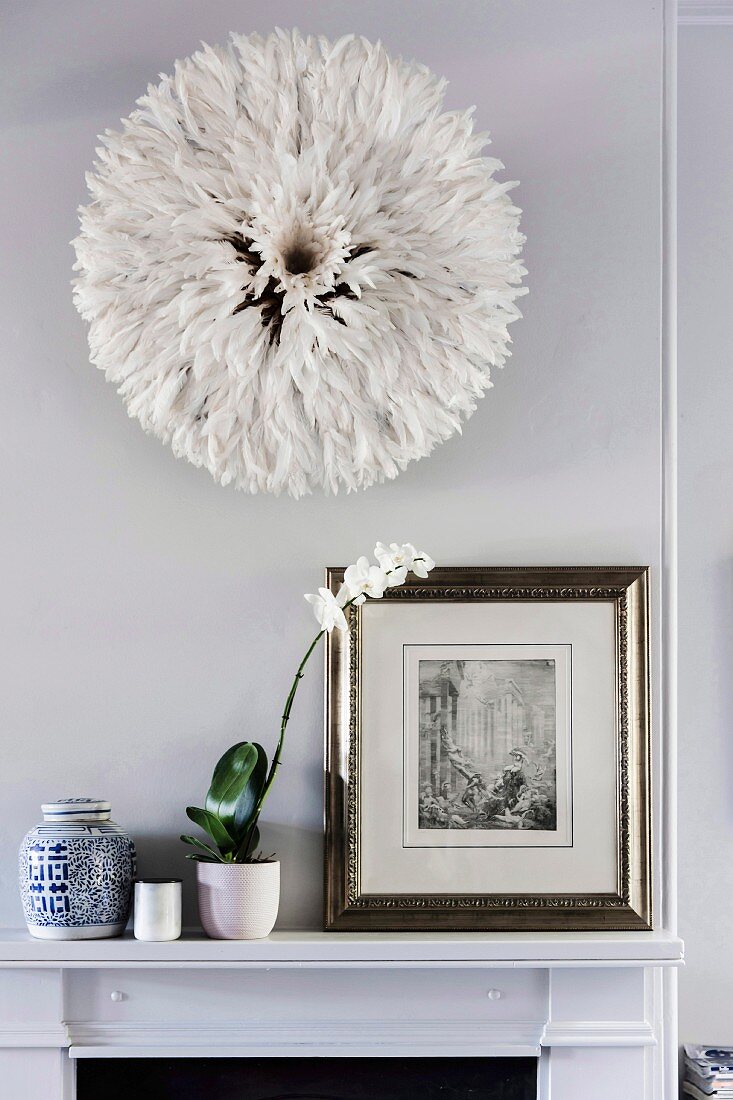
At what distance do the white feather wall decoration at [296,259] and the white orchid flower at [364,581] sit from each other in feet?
0.56

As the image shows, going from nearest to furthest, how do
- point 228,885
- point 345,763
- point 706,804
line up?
point 228,885, point 345,763, point 706,804

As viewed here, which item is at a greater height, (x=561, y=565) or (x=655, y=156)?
(x=655, y=156)

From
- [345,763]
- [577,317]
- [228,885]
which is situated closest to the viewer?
[228,885]

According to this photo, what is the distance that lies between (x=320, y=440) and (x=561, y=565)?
47 centimetres

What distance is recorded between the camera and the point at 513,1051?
1701mm

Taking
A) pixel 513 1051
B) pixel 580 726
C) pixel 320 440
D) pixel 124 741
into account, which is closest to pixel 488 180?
pixel 320 440

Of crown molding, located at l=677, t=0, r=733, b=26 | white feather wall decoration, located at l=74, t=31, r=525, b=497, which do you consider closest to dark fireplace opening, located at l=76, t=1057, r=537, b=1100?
white feather wall decoration, located at l=74, t=31, r=525, b=497

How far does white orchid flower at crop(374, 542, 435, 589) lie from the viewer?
1.70 m

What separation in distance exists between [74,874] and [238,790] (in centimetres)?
27

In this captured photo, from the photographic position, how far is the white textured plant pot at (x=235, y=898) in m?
1.65

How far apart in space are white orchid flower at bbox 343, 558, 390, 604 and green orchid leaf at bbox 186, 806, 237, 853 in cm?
40

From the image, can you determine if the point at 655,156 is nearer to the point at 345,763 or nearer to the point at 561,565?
the point at 561,565

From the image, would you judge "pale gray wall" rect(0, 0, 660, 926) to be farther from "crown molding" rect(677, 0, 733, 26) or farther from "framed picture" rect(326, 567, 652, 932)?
"crown molding" rect(677, 0, 733, 26)

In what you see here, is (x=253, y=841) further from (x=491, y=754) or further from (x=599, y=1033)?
(x=599, y=1033)
